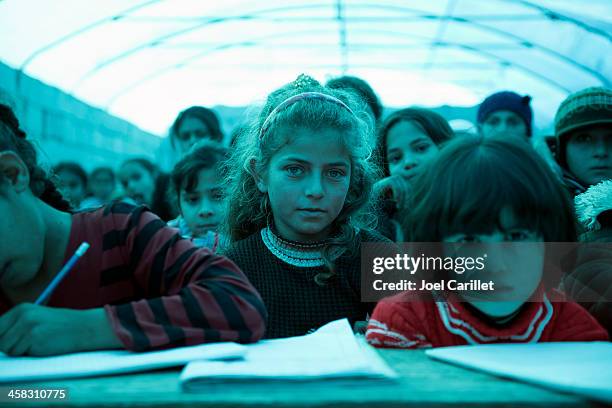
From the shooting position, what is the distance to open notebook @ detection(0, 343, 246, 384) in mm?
744

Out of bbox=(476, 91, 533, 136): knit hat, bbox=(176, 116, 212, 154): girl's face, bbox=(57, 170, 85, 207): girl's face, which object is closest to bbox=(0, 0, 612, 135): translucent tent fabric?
bbox=(57, 170, 85, 207): girl's face

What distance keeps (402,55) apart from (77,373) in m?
11.8

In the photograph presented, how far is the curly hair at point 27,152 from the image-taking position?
1.13m

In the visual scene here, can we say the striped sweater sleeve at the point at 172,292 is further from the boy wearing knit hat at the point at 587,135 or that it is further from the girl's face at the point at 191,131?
the girl's face at the point at 191,131

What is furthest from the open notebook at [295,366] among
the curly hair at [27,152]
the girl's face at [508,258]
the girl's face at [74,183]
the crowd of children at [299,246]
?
the girl's face at [74,183]

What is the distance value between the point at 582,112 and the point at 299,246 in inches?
55.4

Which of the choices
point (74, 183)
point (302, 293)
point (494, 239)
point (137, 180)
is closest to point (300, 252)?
point (302, 293)

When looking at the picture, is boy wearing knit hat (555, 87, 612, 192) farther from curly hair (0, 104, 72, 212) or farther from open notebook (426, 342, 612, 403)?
curly hair (0, 104, 72, 212)

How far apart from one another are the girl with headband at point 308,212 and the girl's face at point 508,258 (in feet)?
2.01

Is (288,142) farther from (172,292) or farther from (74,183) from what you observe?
(74,183)

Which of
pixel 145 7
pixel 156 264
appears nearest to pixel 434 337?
pixel 156 264

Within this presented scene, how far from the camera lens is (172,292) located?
1.06 meters

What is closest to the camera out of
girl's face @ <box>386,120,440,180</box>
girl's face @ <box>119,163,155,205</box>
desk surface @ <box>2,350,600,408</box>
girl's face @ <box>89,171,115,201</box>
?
desk surface @ <box>2,350,600,408</box>

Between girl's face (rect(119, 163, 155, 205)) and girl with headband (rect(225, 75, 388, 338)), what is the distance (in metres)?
3.33
